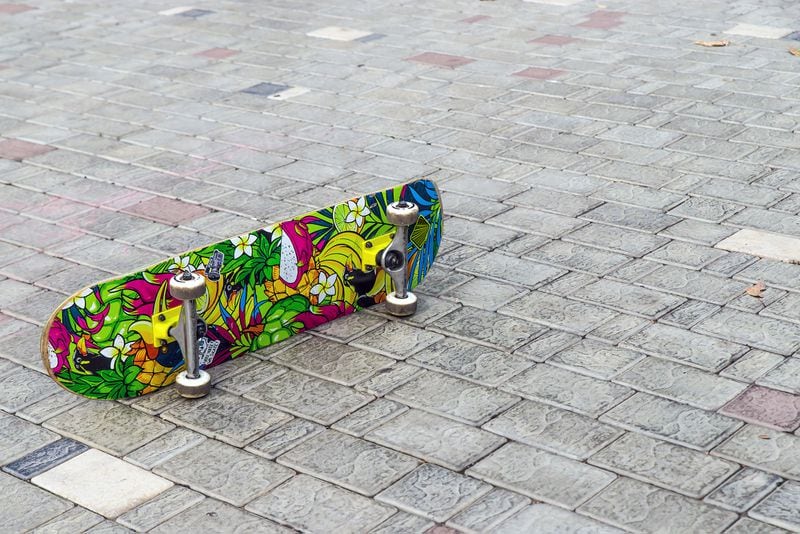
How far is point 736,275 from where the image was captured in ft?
20.9

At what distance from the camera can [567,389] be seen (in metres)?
5.34

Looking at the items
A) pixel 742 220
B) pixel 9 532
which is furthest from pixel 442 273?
pixel 9 532

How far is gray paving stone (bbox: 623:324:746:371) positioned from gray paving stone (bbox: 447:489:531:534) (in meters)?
1.35

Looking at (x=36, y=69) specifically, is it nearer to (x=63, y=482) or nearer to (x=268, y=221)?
(x=268, y=221)

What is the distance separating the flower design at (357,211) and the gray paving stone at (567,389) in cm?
113

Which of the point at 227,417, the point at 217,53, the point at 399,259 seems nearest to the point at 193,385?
the point at 227,417

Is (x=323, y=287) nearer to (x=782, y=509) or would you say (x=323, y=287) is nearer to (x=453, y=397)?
(x=453, y=397)

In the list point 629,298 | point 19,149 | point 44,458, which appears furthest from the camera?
point 19,149

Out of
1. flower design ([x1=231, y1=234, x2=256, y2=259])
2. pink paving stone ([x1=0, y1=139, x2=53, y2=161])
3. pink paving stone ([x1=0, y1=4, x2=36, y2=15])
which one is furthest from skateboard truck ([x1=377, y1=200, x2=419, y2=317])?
pink paving stone ([x1=0, y1=4, x2=36, y2=15])

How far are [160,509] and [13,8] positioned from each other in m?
10.1

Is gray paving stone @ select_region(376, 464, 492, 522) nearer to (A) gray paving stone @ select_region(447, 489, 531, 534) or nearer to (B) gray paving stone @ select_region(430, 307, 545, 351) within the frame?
(A) gray paving stone @ select_region(447, 489, 531, 534)

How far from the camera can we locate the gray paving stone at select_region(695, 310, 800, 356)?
5640 mm

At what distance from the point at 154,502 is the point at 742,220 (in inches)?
157

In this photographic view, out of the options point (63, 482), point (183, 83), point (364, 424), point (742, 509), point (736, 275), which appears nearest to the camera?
point (742, 509)
